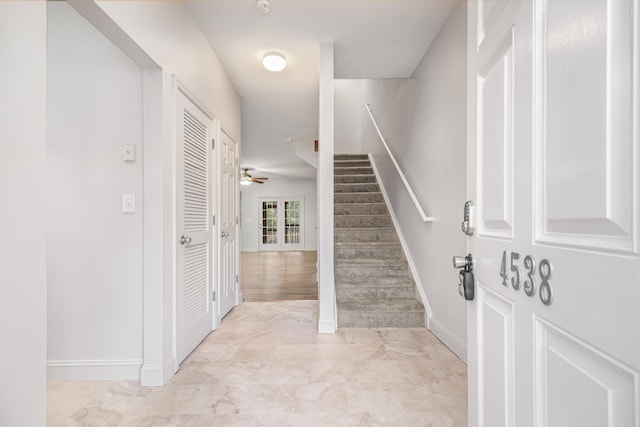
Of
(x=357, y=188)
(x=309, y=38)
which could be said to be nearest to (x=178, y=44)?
(x=309, y=38)

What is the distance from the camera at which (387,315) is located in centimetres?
314

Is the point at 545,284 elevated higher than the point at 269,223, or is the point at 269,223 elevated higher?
the point at 545,284

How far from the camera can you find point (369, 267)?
142 inches

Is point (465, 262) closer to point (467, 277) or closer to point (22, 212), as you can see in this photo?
point (467, 277)

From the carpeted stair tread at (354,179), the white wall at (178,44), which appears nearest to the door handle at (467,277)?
the white wall at (178,44)

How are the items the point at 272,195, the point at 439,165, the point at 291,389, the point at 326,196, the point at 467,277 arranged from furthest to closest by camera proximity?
the point at 272,195 < the point at 326,196 < the point at 439,165 < the point at 291,389 < the point at 467,277

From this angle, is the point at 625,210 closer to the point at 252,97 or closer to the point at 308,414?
the point at 308,414

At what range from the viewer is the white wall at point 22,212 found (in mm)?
981

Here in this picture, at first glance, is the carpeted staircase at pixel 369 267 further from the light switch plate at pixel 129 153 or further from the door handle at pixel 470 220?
the door handle at pixel 470 220

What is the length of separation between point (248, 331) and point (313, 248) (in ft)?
27.6

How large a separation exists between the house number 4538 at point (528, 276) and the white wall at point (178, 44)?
190cm

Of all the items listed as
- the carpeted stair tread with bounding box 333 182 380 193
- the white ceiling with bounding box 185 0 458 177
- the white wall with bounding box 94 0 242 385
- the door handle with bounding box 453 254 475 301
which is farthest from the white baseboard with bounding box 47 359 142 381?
the carpeted stair tread with bounding box 333 182 380 193

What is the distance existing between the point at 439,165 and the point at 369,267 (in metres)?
1.36

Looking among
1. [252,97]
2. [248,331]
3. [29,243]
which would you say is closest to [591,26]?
[29,243]
